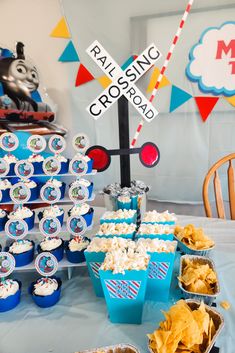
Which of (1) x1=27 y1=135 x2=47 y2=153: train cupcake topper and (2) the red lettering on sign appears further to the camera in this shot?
(2) the red lettering on sign

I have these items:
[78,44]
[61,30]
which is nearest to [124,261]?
[78,44]

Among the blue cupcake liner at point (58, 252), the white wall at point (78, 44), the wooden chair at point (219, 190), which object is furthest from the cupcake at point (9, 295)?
the white wall at point (78, 44)

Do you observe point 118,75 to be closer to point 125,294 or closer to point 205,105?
point 125,294

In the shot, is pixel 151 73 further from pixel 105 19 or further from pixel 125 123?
pixel 125 123

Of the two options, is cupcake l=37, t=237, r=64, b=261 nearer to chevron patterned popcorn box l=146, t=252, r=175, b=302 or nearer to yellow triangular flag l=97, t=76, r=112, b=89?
chevron patterned popcorn box l=146, t=252, r=175, b=302

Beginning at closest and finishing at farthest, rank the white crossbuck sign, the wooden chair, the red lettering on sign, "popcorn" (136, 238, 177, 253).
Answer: "popcorn" (136, 238, 177, 253)
the white crossbuck sign
the wooden chair
the red lettering on sign

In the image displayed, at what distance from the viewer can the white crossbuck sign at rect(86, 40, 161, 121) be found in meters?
0.91

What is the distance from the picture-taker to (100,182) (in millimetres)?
2129

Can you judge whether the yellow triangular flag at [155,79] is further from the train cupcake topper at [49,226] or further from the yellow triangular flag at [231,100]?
the train cupcake topper at [49,226]

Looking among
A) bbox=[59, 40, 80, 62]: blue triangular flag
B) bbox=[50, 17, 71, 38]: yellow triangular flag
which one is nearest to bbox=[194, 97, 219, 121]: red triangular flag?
bbox=[59, 40, 80, 62]: blue triangular flag

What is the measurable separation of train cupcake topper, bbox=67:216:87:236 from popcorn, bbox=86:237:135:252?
0.31ft

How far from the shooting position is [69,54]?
2.01 m

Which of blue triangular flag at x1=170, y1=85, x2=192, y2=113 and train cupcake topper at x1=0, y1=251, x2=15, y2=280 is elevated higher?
blue triangular flag at x1=170, y1=85, x2=192, y2=113

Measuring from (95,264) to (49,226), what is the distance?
188 mm
